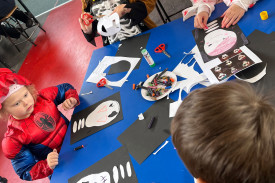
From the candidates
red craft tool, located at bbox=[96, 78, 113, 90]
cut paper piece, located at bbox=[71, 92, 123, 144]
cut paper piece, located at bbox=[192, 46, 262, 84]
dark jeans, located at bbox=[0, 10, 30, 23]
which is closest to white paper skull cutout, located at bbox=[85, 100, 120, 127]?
cut paper piece, located at bbox=[71, 92, 123, 144]

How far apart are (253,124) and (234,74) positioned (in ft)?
1.71

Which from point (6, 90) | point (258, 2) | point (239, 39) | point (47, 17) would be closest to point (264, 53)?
point (239, 39)

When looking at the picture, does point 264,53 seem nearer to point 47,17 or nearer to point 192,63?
point 192,63

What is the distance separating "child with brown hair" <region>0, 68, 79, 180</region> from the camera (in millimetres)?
1155

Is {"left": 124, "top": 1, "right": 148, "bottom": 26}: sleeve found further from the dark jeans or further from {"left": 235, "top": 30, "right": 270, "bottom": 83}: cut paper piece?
the dark jeans

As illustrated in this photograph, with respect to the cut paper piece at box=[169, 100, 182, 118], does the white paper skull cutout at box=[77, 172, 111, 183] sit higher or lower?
lower

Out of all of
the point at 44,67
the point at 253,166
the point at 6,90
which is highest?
the point at 6,90

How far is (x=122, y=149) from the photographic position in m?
0.97

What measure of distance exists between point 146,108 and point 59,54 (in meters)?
2.92

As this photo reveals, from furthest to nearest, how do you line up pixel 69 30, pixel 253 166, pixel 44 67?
1. pixel 69 30
2. pixel 44 67
3. pixel 253 166

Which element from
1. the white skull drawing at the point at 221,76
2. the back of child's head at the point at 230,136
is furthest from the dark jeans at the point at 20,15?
the back of child's head at the point at 230,136

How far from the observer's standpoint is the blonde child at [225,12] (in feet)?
3.69

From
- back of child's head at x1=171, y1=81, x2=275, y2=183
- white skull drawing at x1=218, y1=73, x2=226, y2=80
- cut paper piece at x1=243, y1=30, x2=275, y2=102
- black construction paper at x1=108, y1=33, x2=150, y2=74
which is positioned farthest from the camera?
black construction paper at x1=108, y1=33, x2=150, y2=74

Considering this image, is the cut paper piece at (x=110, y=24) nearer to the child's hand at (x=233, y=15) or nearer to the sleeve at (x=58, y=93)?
the sleeve at (x=58, y=93)
